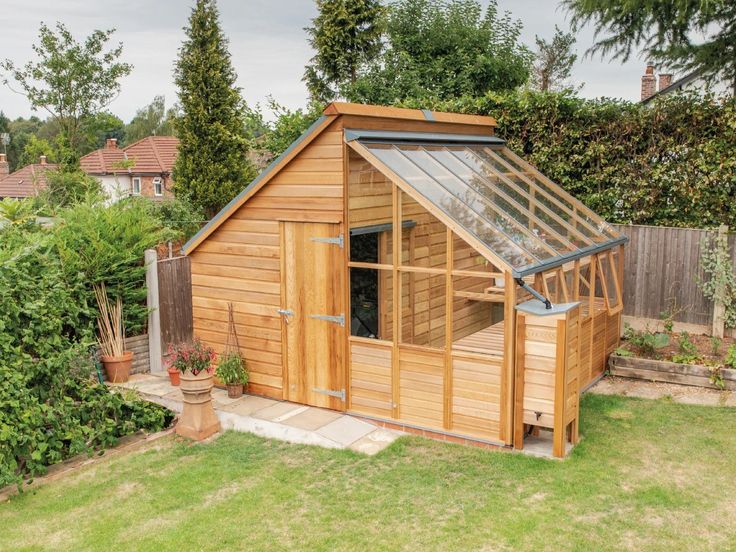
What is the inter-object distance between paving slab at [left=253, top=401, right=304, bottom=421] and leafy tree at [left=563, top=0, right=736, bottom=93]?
7.49 meters

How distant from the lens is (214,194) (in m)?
19.8

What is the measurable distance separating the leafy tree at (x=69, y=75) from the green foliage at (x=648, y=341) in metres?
23.2

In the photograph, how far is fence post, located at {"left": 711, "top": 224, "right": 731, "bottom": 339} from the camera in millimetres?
9680

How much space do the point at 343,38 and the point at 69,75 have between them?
1208 cm

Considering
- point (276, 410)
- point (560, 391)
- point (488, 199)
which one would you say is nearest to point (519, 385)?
point (560, 391)

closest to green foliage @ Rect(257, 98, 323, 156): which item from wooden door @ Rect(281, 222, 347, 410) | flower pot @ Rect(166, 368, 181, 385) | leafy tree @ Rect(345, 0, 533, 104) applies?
leafy tree @ Rect(345, 0, 533, 104)

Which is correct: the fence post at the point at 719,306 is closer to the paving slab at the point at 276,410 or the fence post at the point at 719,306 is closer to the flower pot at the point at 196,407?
the paving slab at the point at 276,410

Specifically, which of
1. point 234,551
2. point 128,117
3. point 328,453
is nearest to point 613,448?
point 328,453

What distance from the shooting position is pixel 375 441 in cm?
716

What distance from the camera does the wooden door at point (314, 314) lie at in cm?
775

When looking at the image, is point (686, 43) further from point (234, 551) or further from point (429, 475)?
point (234, 551)

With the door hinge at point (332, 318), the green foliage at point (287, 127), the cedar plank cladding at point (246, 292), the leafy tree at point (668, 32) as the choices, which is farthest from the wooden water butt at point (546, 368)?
the green foliage at point (287, 127)

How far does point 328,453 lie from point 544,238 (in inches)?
130

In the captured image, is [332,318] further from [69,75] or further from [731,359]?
[69,75]
